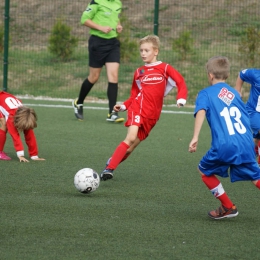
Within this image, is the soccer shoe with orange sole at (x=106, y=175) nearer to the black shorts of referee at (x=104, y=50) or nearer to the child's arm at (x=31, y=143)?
the child's arm at (x=31, y=143)

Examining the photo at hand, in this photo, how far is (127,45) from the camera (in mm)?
15961

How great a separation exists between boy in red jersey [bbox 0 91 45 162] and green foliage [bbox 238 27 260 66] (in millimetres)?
8483

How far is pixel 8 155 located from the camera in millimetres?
7516

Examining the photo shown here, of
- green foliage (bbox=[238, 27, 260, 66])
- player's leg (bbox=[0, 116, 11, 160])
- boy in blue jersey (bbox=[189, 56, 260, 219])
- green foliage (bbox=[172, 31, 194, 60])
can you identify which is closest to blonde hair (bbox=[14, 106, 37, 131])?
player's leg (bbox=[0, 116, 11, 160])

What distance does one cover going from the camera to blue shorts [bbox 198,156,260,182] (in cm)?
487

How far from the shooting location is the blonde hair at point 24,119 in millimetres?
6848

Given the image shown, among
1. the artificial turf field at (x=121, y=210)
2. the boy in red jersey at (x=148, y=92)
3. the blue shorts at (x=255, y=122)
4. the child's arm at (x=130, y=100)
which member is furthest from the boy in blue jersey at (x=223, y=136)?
the blue shorts at (x=255, y=122)

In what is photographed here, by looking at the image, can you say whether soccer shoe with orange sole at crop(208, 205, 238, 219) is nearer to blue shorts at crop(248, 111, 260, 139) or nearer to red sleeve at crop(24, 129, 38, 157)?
blue shorts at crop(248, 111, 260, 139)

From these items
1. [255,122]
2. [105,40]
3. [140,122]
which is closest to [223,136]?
[140,122]

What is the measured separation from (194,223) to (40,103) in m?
8.41

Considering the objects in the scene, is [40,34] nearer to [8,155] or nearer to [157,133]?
[157,133]

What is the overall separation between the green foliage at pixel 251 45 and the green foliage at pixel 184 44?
4.19 feet

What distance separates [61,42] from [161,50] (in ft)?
8.02

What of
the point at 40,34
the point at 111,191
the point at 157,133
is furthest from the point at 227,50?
the point at 111,191
